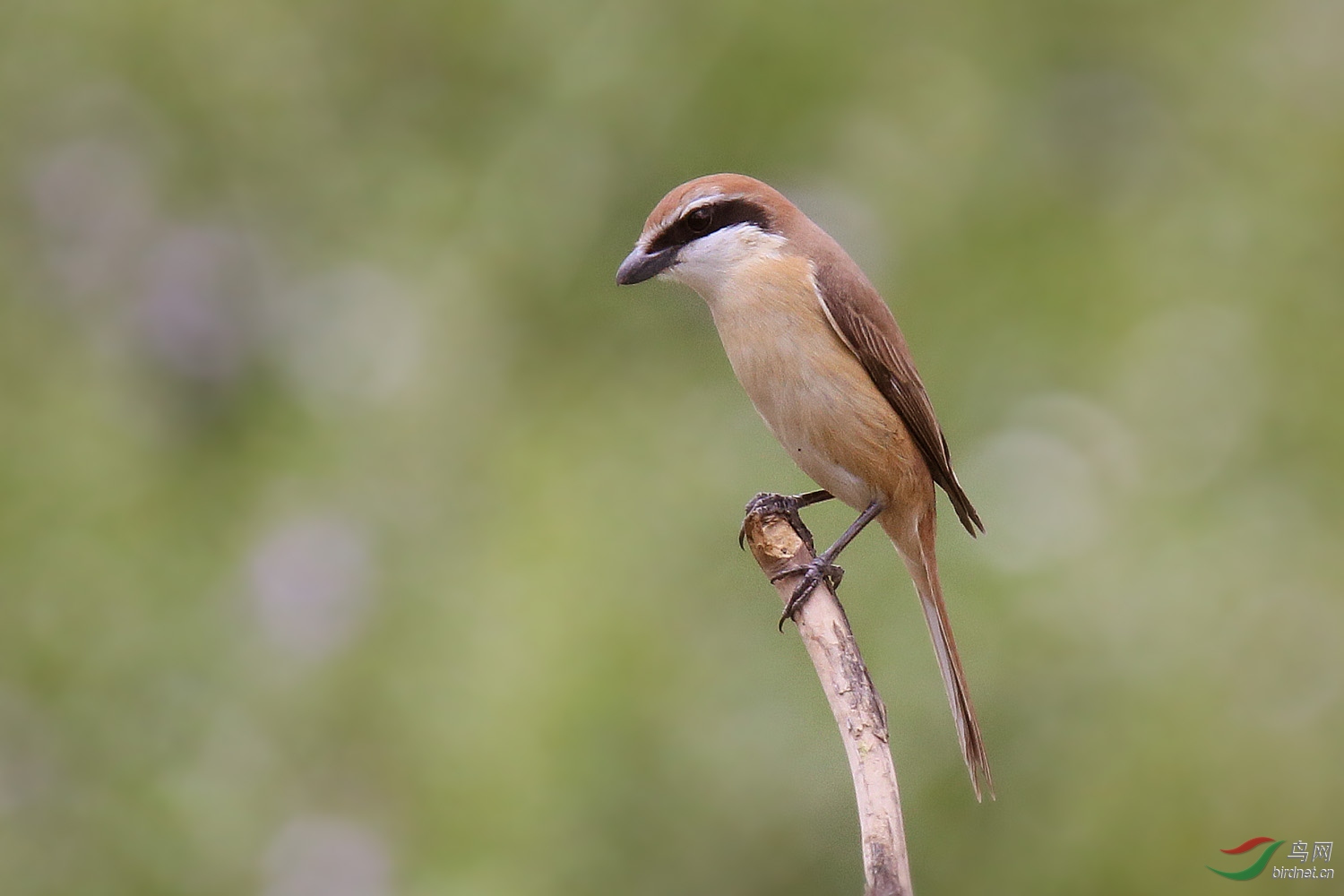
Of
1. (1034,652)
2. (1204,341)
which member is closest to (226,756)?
(1034,652)

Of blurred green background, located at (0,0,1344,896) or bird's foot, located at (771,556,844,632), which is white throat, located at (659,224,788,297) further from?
blurred green background, located at (0,0,1344,896)

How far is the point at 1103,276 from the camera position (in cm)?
503

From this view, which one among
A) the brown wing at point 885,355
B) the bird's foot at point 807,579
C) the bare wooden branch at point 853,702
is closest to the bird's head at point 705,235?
the brown wing at point 885,355

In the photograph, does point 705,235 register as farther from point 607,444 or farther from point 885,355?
point 607,444

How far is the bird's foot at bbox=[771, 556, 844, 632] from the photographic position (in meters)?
3.21

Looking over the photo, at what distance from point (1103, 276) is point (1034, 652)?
1785mm

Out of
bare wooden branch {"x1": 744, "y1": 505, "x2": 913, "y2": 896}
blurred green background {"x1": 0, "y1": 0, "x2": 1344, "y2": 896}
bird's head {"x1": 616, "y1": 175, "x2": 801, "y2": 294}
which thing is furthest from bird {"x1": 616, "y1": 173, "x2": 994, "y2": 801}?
blurred green background {"x1": 0, "y1": 0, "x2": 1344, "y2": 896}

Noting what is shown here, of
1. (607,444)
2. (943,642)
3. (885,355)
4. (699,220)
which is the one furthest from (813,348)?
(607,444)

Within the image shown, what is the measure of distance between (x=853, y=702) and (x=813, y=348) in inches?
42.4

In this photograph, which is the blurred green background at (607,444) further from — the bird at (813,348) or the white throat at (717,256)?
the white throat at (717,256)

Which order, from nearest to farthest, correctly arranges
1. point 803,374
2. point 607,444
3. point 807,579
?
point 807,579 < point 803,374 < point 607,444

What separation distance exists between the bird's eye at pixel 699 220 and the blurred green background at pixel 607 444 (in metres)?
1.36

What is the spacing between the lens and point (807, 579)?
322 centimetres

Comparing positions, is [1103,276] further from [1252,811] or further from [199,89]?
[199,89]
